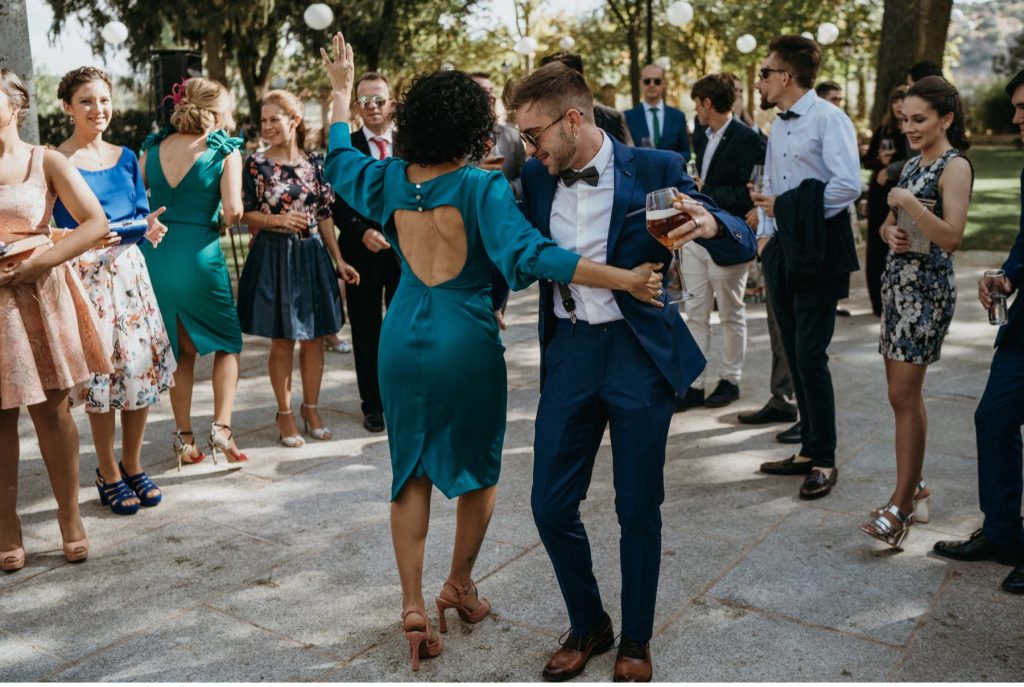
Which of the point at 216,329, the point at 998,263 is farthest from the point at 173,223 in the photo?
the point at 998,263

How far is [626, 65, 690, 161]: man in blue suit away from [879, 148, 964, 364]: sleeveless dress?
4.39 meters

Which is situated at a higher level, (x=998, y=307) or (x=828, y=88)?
(x=828, y=88)

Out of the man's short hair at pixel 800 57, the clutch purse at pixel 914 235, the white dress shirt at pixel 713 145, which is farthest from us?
the white dress shirt at pixel 713 145

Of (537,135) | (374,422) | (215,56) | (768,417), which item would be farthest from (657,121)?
(215,56)

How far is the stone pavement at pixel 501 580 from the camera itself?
3.70m

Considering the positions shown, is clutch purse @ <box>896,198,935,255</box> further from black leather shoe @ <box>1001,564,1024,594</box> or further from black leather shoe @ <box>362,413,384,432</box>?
black leather shoe @ <box>362,413,384,432</box>

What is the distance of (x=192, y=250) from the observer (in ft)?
19.4

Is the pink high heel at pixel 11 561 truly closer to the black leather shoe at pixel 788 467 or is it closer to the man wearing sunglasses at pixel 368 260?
the man wearing sunglasses at pixel 368 260

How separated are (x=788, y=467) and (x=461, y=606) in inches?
94.3

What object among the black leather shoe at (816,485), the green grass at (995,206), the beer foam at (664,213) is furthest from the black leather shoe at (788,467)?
the green grass at (995,206)

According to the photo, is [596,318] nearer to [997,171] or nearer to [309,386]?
[309,386]

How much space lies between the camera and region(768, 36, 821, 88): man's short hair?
17.5 feet

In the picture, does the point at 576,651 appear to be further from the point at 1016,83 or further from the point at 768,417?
the point at 768,417

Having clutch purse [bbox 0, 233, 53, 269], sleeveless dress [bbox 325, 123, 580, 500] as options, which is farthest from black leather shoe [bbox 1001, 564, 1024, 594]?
clutch purse [bbox 0, 233, 53, 269]
